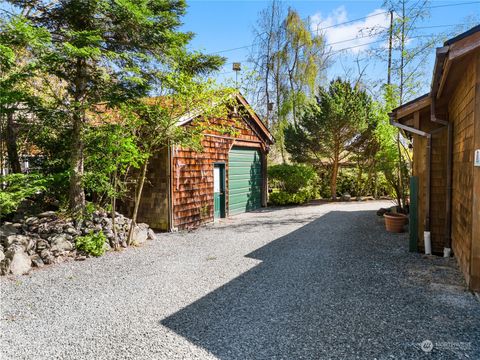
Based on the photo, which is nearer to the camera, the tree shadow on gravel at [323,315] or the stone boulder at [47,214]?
the tree shadow on gravel at [323,315]

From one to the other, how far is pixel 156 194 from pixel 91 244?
2647mm

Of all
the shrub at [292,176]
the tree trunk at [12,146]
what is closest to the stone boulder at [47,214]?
the tree trunk at [12,146]

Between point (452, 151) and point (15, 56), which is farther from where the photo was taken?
point (452, 151)

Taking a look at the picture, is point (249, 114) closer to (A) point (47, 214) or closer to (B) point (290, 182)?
(B) point (290, 182)

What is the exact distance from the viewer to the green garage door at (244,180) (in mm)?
11047

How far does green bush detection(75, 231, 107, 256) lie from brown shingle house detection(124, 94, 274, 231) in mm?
2213

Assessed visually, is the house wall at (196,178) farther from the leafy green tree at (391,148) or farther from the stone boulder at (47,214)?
the leafy green tree at (391,148)

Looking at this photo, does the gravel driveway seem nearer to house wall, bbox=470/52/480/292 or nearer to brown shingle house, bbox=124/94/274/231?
house wall, bbox=470/52/480/292

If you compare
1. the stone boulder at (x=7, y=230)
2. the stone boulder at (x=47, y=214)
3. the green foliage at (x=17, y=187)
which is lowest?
the stone boulder at (x=7, y=230)

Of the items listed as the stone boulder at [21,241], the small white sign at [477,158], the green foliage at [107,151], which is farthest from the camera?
the green foliage at [107,151]

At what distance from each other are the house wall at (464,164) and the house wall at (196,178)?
6.13 m

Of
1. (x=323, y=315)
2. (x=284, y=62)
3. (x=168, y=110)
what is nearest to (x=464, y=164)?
(x=323, y=315)

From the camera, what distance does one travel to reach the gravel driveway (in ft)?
9.10

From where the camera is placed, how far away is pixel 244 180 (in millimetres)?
11812
